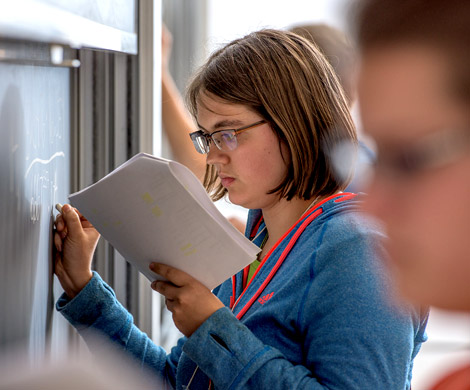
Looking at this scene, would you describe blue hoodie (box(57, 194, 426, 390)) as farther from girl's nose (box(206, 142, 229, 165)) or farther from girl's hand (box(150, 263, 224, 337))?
girl's nose (box(206, 142, 229, 165))

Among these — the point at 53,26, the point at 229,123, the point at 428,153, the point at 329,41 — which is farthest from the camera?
the point at 329,41

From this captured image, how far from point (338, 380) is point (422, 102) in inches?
22.9

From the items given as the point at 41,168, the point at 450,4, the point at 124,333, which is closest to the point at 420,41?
the point at 450,4

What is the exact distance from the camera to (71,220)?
1213 millimetres

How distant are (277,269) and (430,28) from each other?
68 cm

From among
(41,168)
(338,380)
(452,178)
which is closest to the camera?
(452,178)

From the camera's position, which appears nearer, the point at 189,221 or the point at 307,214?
the point at 189,221

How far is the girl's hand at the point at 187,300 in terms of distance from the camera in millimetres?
1021

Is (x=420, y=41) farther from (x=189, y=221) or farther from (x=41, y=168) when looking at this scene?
(x=41, y=168)

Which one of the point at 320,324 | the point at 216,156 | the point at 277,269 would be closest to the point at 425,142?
the point at 320,324

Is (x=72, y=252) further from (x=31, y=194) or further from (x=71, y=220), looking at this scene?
(x=31, y=194)

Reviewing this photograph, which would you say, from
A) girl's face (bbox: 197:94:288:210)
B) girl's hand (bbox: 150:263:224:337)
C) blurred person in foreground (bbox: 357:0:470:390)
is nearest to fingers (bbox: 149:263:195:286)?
girl's hand (bbox: 150:263:224:337)

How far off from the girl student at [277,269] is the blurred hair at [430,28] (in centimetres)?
54

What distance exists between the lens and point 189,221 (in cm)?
102
